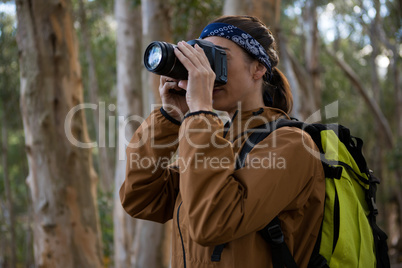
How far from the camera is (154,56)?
1438 mm

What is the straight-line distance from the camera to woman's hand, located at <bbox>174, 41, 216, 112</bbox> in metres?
1.31

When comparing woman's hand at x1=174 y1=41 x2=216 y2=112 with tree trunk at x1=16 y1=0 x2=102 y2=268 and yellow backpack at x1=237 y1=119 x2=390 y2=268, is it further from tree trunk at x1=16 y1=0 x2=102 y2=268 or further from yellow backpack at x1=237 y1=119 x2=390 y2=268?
tree trunk at x1=16 y1=0 x2=102 y2=268

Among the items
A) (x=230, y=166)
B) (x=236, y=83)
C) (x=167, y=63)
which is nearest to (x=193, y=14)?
(x=236, y=83)

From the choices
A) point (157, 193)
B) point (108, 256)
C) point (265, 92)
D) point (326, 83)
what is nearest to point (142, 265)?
point (157, 193)

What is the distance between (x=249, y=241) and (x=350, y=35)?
51.9 feet

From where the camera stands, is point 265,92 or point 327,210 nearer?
point 327,210

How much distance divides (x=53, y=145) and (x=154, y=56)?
1738 mm

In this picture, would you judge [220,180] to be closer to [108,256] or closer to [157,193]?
[157,193]

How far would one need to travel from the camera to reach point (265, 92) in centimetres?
162

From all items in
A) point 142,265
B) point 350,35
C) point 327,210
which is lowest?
point 142,265

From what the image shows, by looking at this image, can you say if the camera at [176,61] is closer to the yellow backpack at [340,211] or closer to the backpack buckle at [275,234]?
the yellow backpack at [340,211]

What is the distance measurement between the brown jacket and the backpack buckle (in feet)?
0.14

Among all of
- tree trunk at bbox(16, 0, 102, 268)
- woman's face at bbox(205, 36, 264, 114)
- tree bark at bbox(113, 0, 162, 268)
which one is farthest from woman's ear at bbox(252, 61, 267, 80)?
tree bark at bbox(113, 0, 162, 268)

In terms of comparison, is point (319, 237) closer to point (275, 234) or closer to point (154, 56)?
point (275, 234)
